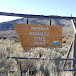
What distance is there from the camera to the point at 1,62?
493 centimetres

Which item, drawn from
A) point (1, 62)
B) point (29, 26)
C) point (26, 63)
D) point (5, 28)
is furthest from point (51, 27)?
point (5, 28)

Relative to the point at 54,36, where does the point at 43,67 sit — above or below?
below

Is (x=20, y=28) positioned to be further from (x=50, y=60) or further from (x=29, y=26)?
(x=50, y=60)

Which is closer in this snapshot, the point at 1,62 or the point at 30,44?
the point at 1,62

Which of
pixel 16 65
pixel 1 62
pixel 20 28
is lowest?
pixel 16 65

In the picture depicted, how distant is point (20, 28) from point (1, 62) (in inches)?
226

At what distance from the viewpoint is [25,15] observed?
5.00m

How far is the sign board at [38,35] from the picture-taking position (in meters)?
10.5

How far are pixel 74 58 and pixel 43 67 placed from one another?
1.20m

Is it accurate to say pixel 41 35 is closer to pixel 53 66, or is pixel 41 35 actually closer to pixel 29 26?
pixel 29 26

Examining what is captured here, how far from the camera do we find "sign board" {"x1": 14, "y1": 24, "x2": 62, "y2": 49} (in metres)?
10.5

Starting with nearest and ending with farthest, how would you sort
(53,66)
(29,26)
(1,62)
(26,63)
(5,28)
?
1. (1,62)
2. (53,66)
3. (26,63)
4. (29,26)
5. (5,28)

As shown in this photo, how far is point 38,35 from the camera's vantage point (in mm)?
10609

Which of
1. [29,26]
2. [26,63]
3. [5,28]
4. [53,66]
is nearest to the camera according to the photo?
[53,66]
